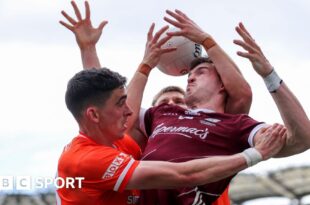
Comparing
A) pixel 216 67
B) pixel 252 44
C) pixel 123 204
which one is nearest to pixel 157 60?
pixel 216 67

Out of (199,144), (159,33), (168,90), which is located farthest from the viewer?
(168,90)

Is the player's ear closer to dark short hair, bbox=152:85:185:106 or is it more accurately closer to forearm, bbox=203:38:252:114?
forearm, bbox=203:38:252:114

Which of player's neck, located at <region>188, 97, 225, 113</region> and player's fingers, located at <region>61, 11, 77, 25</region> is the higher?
player's fingers, located at <region>61, 11, 77, 25</region>

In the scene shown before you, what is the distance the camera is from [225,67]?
7379 mm

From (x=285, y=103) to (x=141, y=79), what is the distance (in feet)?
4.67

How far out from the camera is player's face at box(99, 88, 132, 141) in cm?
670

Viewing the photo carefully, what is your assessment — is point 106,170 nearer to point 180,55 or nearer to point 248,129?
point 248,129

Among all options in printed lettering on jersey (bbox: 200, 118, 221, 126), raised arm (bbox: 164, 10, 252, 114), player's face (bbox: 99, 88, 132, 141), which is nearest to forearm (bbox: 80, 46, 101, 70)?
raised arm (bbox: 164, 10, 252, 114)

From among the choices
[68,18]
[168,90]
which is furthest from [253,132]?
[168,90]

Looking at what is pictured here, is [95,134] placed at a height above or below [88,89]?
below

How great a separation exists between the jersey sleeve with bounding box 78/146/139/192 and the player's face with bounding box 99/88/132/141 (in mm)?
250

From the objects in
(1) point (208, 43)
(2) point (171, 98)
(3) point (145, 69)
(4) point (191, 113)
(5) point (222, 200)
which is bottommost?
(5) point (222, 200)

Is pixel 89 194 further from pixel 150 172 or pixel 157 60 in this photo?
pixel 157 60

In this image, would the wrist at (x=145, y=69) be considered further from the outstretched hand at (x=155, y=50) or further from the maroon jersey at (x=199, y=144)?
the maroon jersey at (x=199, y=144)
